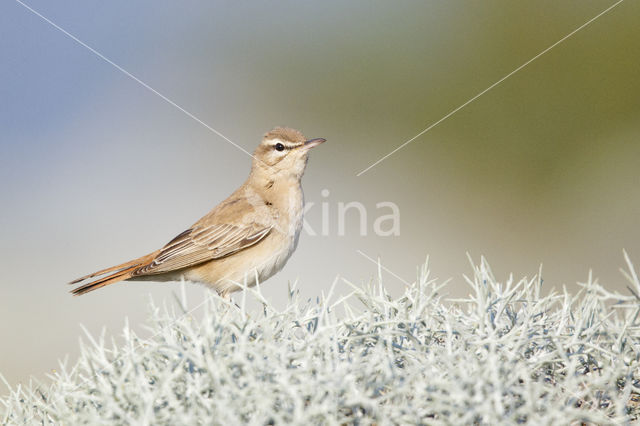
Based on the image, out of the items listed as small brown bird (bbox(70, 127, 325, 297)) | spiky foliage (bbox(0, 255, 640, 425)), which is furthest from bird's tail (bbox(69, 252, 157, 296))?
spiky foliage (bbox(0, 255, 640, 425))

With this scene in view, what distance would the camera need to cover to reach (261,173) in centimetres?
397

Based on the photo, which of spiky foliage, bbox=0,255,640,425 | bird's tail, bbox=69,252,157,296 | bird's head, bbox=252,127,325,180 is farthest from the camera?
bird's head, bbox=252,127,325,180

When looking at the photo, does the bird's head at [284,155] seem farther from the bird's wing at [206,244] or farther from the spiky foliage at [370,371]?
the spiky foliage at [370,371]

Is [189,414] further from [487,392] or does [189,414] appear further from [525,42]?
[525,42]

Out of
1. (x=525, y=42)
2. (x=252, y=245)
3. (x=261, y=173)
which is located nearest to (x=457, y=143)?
(x=525, y=42)

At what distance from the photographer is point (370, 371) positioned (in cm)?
89

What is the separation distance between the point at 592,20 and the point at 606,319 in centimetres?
340

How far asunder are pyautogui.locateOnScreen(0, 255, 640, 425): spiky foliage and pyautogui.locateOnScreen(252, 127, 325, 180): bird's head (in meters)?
2.74

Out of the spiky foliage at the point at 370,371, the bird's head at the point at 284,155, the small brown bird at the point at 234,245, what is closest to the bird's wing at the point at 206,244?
the small brown bird at the point at 234,245

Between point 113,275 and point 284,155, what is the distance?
1.39 meters

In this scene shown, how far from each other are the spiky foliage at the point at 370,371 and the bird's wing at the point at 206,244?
2167 mm

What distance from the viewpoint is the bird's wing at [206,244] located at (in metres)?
3.32

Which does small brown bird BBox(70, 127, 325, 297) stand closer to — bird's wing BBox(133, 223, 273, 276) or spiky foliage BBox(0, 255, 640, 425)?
bird's wing BBox(133, 223, 273, 276)

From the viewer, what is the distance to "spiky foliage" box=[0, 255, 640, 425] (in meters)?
0.84
